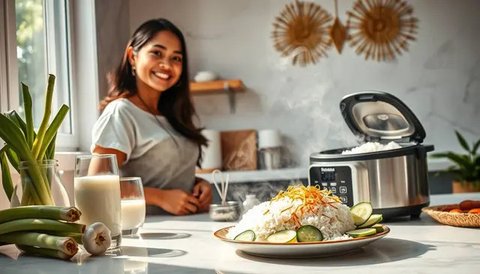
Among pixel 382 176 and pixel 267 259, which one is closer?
pixel 267 259

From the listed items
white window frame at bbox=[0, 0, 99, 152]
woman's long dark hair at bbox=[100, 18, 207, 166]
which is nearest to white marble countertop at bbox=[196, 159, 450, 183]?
white window frame at bbox=[0, 0, 99, 152]

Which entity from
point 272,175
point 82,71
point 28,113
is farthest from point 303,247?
point 272,175

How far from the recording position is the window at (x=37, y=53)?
1.68 metres

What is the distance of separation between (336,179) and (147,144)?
74cm

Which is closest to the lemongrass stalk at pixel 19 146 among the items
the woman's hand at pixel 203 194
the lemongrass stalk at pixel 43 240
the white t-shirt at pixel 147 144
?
the lemongrass stalk at pixel 43 240

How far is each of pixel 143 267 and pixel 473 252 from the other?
0.53 m

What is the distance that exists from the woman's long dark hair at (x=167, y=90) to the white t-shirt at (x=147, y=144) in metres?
0.04

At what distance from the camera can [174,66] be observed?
6.71ft

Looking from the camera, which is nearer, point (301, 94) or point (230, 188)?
point (230, 188)

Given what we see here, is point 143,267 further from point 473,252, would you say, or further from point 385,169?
point 385,169

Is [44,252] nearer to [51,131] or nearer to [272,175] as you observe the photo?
[51,131]

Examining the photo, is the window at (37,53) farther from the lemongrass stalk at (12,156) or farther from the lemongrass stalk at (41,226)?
the lemongrass stalk at (41,226)

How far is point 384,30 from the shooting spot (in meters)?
4.05

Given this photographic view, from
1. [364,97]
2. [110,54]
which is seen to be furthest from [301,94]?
[364,97]
